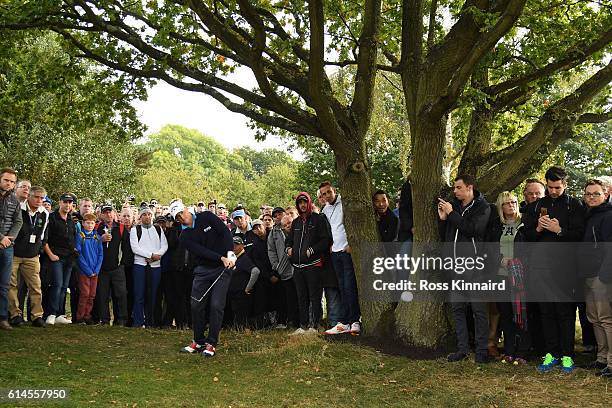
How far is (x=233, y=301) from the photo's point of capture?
1132cm

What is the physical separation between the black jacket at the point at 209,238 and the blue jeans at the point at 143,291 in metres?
2.83

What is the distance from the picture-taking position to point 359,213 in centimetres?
982

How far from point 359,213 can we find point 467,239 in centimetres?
198

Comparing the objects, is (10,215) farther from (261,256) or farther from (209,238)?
(261,256)

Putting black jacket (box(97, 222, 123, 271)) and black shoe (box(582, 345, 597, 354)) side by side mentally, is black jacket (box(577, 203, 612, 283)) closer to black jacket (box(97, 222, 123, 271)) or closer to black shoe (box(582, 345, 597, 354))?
black shoe (box(582, 345, 597, 354))

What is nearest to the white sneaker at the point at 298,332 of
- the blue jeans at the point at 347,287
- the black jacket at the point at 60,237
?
the blue jeans at the point at 347,287

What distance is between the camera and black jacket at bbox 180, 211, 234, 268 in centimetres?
900

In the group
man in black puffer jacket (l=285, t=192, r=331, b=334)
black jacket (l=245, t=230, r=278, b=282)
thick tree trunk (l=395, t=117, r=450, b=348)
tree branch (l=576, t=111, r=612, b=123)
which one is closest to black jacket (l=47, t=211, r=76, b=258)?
black jacket (l=245, t=230, r=278, b=282)

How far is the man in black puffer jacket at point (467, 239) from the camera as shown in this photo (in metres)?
8.16

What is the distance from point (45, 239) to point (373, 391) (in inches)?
245

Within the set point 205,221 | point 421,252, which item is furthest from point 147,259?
point 421,252

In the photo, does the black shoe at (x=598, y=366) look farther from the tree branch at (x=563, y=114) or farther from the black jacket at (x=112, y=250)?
the black jacket at (x=112, y=250)

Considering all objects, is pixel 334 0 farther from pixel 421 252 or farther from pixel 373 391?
pixel 373 391

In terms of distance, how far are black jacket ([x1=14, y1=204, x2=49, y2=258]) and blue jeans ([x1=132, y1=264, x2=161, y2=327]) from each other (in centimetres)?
182
